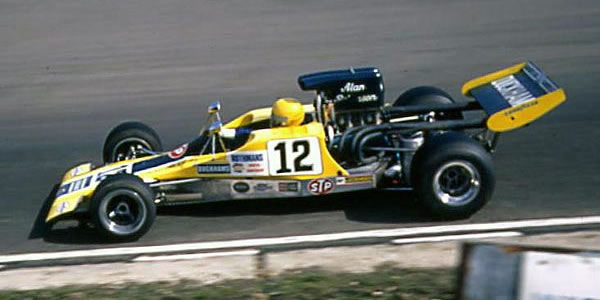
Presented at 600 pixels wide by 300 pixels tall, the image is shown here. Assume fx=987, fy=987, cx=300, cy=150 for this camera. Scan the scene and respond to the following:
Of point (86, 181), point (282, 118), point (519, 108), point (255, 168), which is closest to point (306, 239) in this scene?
point (255, 168)

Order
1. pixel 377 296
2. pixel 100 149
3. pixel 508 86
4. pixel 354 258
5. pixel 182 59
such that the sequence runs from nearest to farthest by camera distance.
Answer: pixel 377 296 < pixel 354 258 < pixel 508 86 < pixel 100 149 < pixel 182 59

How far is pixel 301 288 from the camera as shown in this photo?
7.49m

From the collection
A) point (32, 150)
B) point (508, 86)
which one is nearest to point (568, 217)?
point (508, 86)

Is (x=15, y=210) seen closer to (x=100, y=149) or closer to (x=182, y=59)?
(x=100, y=149)

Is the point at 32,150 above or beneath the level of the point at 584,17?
beneath

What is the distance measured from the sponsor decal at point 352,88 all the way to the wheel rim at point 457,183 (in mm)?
1506

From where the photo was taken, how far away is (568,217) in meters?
9.44

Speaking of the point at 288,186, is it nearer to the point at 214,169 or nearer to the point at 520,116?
the point at 214,169

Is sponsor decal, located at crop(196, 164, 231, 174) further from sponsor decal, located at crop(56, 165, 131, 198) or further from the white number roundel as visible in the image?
sponsor decal, located at crop(56, 165, 131, 198)

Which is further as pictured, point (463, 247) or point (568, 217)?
point (568, 217)

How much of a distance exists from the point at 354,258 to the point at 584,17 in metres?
9.39

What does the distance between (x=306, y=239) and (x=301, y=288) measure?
5.98 feet

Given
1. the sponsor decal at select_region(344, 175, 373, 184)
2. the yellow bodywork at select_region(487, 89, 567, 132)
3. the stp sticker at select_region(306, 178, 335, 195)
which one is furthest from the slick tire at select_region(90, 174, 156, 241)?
the yellow bodywork at select_region(487, 89, 567, 132)

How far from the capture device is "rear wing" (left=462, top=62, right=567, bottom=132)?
9.80m
